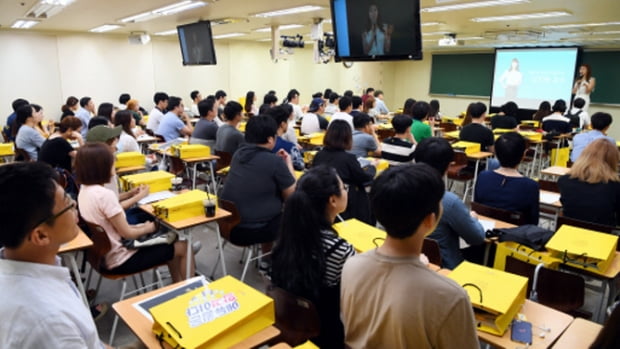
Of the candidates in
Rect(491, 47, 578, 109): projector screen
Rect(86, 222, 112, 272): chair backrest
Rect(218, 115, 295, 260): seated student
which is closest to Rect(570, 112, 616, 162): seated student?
Rect(218, 115, 295, 260): seated student

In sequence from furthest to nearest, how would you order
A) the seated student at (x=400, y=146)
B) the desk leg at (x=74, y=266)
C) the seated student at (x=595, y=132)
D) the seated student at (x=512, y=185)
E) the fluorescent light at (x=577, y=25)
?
the fluorescent light at (x=577, y=25)
the seated student at (x=595, y=132)
the seated student at (x=400, y=146)
the seated student at (x=512, y=185)
the desk leg at (x=74, y=266)

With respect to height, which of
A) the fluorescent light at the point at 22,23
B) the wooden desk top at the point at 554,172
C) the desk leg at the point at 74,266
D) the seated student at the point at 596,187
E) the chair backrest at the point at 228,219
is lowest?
the desk leg at the point at 74,266

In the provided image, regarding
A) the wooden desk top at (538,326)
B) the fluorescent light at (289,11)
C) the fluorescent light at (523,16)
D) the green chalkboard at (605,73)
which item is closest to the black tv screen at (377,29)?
the fluorescent light at (289,11)

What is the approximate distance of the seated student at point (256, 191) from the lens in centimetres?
326

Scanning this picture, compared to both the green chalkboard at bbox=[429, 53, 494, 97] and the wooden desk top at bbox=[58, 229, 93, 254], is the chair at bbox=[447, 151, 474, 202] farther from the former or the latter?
the green chalkboard at bbox=[429, 53, 494, 97]

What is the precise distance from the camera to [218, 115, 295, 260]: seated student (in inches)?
128

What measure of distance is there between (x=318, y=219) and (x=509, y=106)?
7.25m

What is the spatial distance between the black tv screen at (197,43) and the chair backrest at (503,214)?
18.6ft

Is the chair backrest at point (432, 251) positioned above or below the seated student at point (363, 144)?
below

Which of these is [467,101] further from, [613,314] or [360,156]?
[613,314]

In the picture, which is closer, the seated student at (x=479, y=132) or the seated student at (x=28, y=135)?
the seated student at (x=28, y=135)

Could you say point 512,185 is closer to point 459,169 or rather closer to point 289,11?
point 459,169

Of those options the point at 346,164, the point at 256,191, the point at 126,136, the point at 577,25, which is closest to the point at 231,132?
the point at 126,136

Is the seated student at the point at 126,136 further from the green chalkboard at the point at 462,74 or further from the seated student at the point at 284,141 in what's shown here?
the green chalkboard at the point at 462,74
